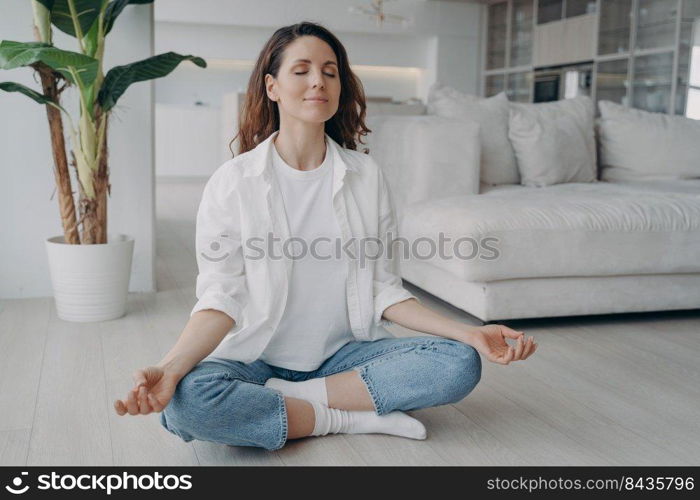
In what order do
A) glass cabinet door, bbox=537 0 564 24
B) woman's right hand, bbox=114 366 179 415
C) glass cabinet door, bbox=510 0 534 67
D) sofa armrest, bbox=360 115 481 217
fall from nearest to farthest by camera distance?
woman's right hand, bbox=114 366 179 415 < sofa armrest, bbox=360 115 481 217 < glass cabinet door, bbox=537 0 564 24 < glass cabinet door, bbox=510 0 534 67

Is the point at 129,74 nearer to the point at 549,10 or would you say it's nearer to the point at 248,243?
the point at 248,243

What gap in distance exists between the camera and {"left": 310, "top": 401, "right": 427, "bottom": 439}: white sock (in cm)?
164

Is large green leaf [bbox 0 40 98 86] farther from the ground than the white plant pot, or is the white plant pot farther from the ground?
large green leaf [bbox 0 40 98 86]

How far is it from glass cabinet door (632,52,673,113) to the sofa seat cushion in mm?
4164

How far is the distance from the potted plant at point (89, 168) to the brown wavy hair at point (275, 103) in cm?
108

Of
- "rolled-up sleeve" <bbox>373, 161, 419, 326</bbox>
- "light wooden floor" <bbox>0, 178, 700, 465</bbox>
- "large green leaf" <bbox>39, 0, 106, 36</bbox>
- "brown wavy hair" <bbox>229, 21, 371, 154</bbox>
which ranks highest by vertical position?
"large green leaf" <bbox>39, 0, 106, 36</bbox>

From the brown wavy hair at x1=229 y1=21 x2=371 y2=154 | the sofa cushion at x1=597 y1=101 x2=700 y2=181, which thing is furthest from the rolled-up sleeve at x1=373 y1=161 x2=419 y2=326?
the sofa cushion at x1=597 y1=101 x2=700 y2=181

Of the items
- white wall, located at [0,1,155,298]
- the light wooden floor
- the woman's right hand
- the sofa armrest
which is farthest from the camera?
the sofa armrest

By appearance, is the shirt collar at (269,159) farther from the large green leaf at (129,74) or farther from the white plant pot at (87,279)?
the white plant pot at (87,279)

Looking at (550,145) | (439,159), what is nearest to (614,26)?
(550,145)

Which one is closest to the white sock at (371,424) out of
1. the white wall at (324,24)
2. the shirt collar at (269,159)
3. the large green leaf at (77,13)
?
the shirt collar at (269,159)

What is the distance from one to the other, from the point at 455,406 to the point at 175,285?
1795mm

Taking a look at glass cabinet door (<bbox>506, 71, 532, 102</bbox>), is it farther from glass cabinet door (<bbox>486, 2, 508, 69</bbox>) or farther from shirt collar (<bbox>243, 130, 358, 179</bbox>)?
shirt collar (<bbox>243, 130, 358, 179</bbox>)

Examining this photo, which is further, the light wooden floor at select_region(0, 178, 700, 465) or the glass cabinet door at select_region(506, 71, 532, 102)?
the glass cabinet door at select_region(506, 71, 532, 102)
